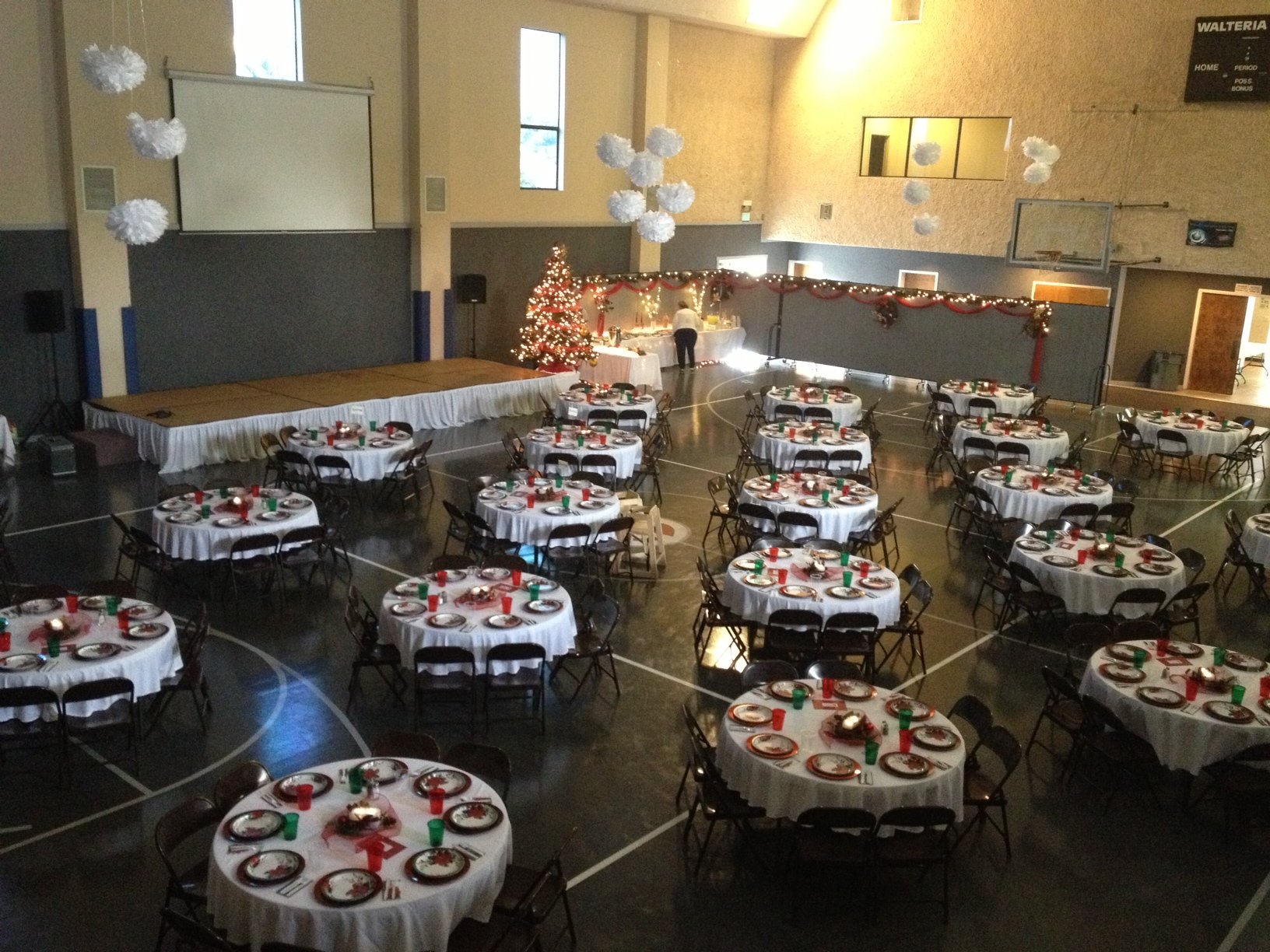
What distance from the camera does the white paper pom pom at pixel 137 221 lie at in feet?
43.8

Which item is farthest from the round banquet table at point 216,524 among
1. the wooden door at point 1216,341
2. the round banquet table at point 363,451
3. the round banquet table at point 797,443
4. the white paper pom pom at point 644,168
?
the wooden door at point 1216,341

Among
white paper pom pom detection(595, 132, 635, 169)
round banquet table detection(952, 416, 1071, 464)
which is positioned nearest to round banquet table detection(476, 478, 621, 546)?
round banquet table detection(952, 416, 1071, 464)

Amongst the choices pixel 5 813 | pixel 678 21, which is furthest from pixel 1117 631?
pixel 678 21

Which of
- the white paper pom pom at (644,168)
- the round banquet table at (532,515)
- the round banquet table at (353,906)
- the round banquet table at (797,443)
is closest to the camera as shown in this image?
the round banquet table at (353,906)

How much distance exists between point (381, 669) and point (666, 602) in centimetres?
330

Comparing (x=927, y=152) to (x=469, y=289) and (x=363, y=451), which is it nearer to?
(x=469, y=289)

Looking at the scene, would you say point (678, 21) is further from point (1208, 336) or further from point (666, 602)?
point (666, 602)

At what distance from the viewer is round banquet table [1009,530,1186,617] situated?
10883mm

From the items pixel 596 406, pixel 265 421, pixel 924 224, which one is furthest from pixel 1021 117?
pixel 265 421

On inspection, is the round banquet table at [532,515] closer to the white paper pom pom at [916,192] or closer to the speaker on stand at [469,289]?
the speaker on stand at [469,289]

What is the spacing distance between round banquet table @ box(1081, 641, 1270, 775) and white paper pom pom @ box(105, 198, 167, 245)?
11.1 meters

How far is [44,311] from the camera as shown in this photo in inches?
661

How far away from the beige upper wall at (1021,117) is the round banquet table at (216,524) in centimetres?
1959

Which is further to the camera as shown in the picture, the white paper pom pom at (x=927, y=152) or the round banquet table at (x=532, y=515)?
the white paper pom pom at (x=927, y=152)
